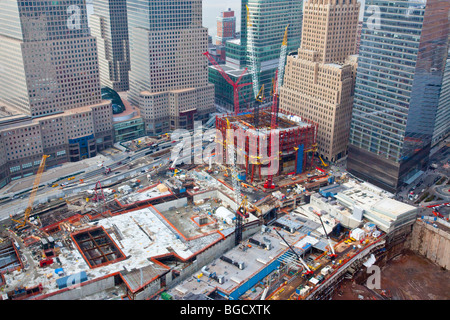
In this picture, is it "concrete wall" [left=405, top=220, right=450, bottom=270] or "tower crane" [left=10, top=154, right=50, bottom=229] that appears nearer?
"concrete wall" [left=405, top=220, right=450, bottom=270]

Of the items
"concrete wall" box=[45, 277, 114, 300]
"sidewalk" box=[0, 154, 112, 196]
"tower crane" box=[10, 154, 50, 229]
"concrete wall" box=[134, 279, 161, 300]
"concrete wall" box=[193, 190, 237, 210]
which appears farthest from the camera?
"sidewalk" box=[0, 154, 112, 196]

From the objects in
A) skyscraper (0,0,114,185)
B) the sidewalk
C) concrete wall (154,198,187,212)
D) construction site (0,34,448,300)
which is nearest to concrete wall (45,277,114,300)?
construction site (0,34,448,300)

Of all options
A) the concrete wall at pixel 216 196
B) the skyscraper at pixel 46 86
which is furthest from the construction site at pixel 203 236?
the skyscraper at pixel 46 86

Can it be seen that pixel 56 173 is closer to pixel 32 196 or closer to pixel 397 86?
pixel 32 196

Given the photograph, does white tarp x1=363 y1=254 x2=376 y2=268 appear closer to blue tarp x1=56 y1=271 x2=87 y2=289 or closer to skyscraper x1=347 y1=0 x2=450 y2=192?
skyscraper x1=347 y1=0 x2=450 y2=192

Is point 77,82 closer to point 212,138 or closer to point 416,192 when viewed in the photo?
point 212,138
